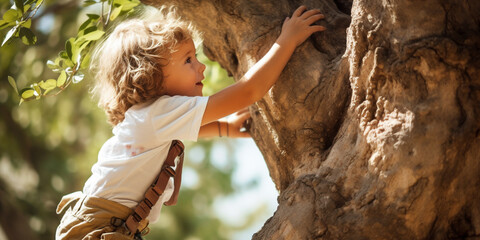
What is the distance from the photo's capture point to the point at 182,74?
2.54 m

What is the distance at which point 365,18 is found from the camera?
6.58ft

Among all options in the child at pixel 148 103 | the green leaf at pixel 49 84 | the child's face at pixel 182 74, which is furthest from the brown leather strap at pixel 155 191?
the green leaf at pixel 49 84

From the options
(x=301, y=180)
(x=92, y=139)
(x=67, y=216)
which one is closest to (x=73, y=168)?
(x=92, y=139)

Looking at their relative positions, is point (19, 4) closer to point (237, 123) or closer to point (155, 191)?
point (155, 191)

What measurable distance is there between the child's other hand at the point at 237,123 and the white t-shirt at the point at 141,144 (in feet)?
2.07

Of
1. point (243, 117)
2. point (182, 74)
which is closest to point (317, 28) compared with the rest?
point (182, 74)

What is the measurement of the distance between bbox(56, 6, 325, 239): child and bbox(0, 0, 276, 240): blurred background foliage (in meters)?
5.60

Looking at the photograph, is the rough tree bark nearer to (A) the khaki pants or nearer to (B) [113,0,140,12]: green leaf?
(A) the khaki pants

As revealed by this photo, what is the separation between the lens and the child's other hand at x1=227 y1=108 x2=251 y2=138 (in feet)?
10.00

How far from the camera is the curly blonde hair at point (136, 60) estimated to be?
2.48 metres

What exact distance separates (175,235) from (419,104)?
8286mm

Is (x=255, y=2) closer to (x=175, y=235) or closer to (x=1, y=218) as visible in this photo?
(x=1, y=218)

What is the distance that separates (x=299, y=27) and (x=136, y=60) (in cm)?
76

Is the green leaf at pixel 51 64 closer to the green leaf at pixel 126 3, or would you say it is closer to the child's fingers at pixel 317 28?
the green leaf at pixel 126 3
